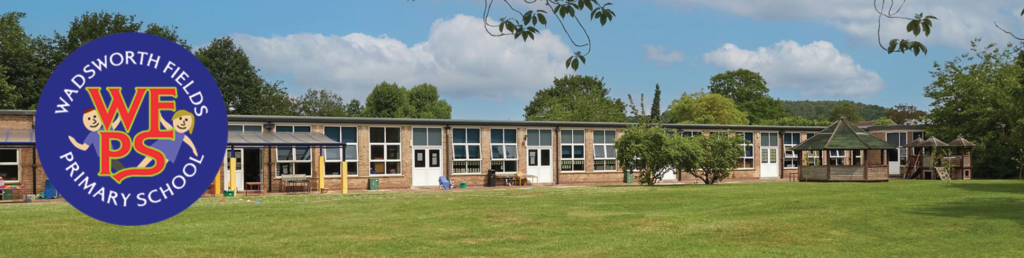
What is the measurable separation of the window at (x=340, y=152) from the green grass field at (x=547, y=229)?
38.8ft

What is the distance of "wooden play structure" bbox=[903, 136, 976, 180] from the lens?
40969 millimetres

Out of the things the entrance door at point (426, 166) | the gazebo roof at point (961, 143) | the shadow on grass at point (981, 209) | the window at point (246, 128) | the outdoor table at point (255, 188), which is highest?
the window at point (246, 128)

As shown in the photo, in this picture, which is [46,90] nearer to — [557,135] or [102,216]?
[102,216]

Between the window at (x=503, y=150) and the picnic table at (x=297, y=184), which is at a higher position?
the window at (x=503, y=150)

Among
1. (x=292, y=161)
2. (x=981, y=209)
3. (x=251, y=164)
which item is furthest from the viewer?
(x=292, y=161)

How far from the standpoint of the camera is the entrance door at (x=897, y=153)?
161 ft

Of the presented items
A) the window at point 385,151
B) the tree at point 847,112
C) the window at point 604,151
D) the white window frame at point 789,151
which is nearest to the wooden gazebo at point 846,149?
the white window frame at point 789,151

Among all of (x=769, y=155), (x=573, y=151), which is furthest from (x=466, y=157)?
(x=769, y=155)

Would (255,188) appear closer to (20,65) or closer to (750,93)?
(20,65)

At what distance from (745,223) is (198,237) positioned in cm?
954

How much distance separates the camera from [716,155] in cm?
3456

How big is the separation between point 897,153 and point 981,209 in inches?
1270

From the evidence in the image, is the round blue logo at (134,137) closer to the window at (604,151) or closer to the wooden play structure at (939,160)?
the window at (604,151)

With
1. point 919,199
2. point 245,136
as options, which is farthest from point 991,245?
point 245,136
